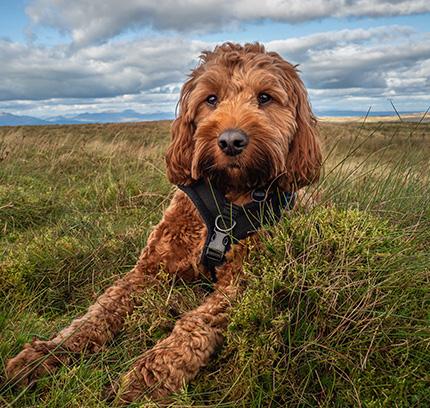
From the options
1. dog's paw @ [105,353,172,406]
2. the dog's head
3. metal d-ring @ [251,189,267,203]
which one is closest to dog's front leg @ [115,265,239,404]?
dog's paw @ [105,353,172,406]

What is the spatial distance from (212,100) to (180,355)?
1.70 meters

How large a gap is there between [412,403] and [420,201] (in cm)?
201

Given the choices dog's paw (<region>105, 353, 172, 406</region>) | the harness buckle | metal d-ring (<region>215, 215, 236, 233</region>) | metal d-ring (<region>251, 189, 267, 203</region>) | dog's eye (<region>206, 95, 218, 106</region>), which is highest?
dog's eye (<region>206, 95, 218, 106</region>)

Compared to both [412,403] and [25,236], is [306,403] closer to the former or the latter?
[412,403]

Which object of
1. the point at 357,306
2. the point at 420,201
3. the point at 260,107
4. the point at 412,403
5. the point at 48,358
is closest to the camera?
the point at 412,403

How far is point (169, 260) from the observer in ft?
11.2

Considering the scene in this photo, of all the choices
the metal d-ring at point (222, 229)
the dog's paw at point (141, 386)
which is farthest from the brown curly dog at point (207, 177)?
the metal d-ring at point (222, 229)

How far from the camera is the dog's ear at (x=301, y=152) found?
3314 mm

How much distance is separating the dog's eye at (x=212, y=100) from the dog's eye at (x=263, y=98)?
0.30m

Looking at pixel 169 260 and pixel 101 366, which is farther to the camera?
pixel 169 260

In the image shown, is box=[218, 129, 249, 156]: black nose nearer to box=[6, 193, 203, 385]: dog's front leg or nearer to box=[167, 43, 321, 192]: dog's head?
box=[167, 43, 321, 192]: dog's head

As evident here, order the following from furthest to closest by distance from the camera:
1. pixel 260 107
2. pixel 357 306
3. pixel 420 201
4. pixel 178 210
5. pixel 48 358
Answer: pixel 420 201, pixel 178 210, pixel 260 107, pixel 48 358, pixel 357 306

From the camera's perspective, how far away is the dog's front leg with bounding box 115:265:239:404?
253 centimetres

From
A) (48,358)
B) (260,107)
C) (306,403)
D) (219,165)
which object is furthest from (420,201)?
(48,358)
